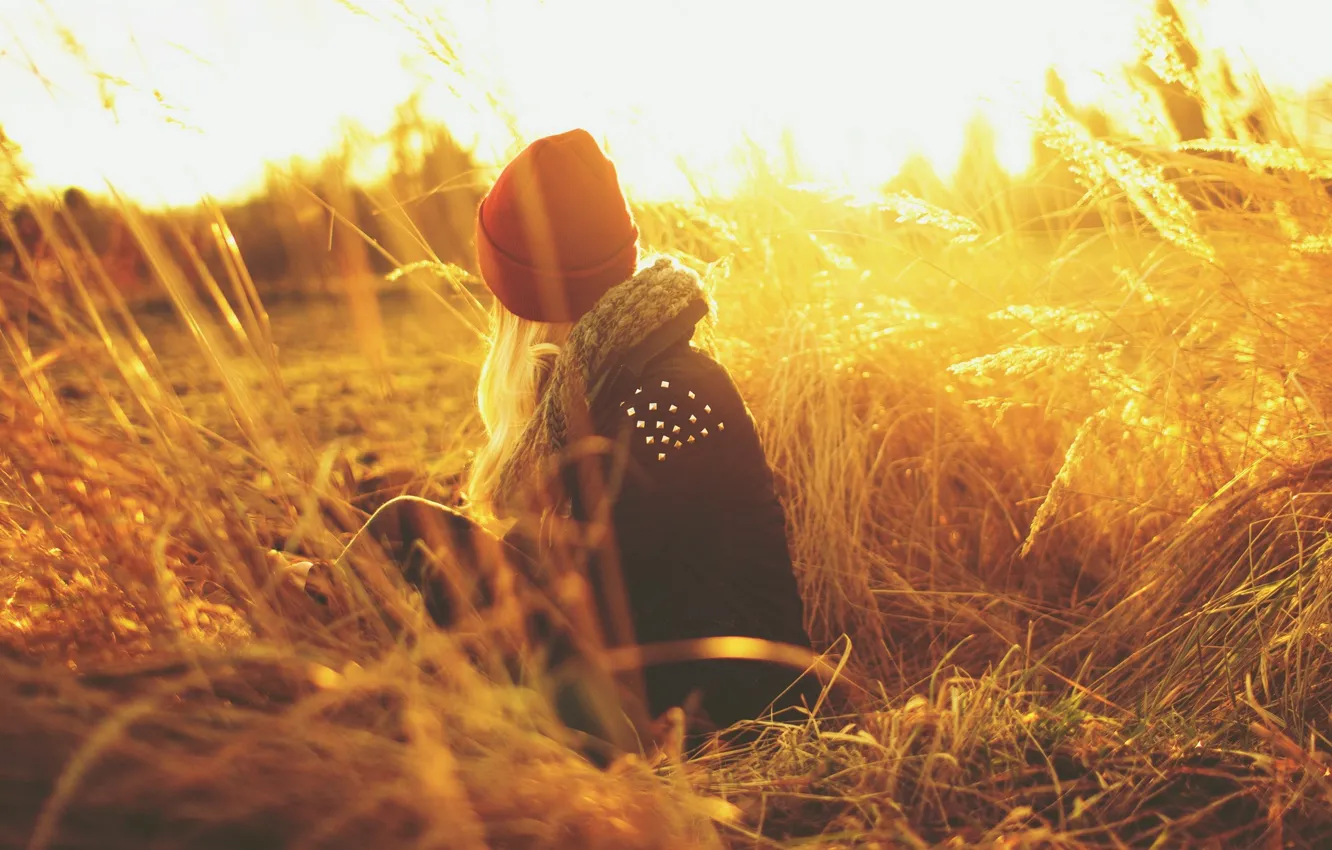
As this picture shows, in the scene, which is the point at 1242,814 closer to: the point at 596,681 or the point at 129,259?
the point at 596,681

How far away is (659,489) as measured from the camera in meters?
1.58

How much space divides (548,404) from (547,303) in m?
0.26

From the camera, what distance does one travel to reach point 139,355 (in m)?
1.35

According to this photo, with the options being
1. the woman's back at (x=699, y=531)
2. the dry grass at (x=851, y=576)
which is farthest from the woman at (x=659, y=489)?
the dry grass at (x=851, y=576)

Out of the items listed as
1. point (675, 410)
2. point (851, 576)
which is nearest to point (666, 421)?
point (675, 410)

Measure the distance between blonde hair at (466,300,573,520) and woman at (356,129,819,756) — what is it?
0.08 metres

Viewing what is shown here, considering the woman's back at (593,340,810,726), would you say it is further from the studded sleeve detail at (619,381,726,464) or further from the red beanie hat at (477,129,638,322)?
the red beanie hat at (477,129,638,322)

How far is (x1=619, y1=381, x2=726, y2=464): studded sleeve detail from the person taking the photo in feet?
5.13

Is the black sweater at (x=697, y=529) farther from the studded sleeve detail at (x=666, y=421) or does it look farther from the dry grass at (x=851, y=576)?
the dry grass at (x=851, y=576)

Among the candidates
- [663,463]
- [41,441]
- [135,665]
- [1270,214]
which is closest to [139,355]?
[41,441]

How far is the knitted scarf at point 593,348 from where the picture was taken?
1586 millimetres

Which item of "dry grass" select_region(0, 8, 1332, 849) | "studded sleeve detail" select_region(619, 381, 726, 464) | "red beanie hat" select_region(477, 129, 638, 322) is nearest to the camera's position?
"dry grass" select_region(0, 8, 1332, 849)

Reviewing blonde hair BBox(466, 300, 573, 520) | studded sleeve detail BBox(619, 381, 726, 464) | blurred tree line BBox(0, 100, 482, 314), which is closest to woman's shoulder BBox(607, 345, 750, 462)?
studded sleeve detail BBox(619, 381, 726, 464)

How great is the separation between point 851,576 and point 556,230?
0.89 meters
